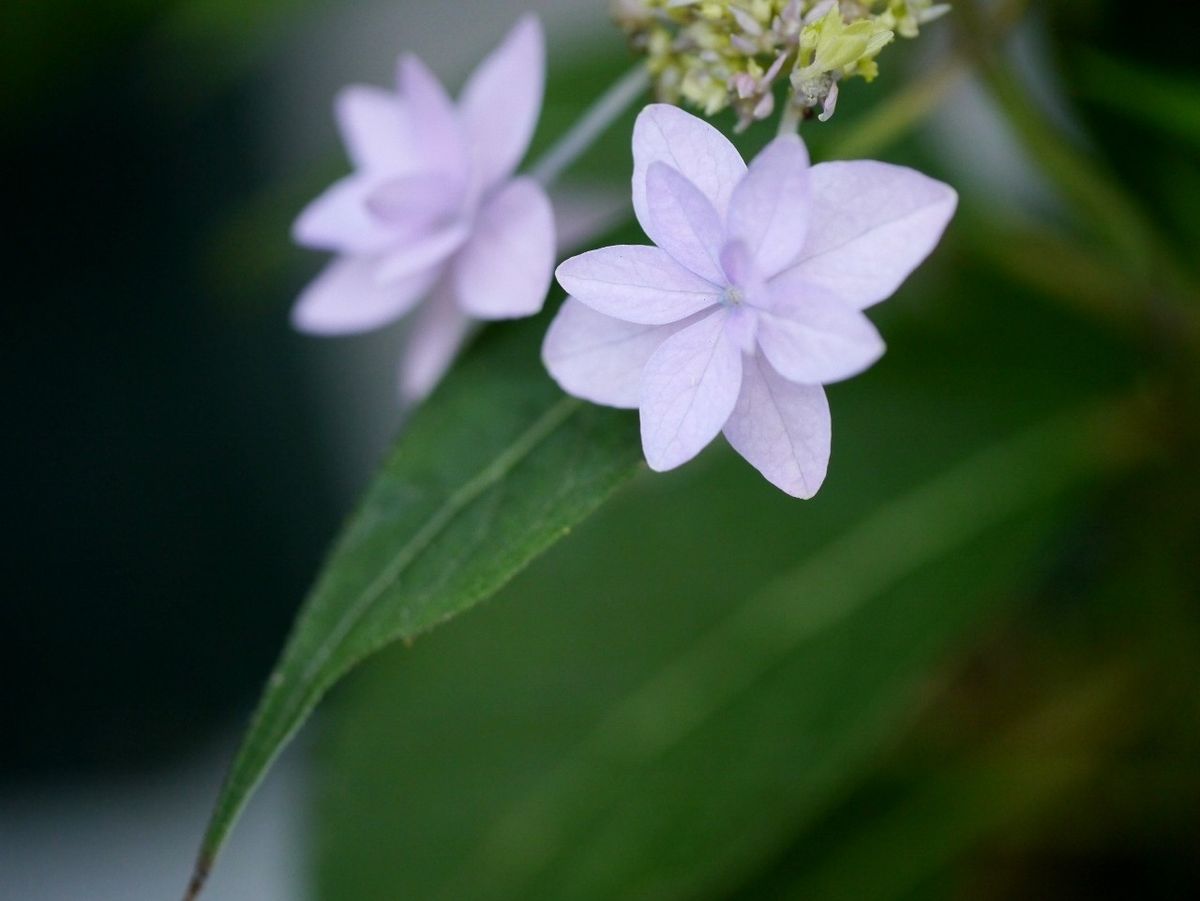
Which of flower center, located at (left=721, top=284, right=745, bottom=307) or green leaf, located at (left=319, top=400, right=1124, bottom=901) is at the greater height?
flower center, located at (left=721, top=284, right=745, bottom=307)

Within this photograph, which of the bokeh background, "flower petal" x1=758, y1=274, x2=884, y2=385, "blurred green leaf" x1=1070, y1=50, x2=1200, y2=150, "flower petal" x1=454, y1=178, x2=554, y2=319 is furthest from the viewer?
the bokeh background

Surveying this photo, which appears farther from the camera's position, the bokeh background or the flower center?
the bokeh background

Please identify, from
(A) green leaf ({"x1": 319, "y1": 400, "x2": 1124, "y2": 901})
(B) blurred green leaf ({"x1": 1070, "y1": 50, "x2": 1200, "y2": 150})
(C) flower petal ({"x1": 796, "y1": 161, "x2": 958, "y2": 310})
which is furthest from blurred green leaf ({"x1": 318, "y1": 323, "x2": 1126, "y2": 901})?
(C) flower petal ({"x1": 796, "y1": 161, "x2": 958, "y2": 310})

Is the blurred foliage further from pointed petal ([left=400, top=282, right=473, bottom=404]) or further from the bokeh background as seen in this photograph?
pointed petal ([left=400, top=282, right=473, bottom=404])

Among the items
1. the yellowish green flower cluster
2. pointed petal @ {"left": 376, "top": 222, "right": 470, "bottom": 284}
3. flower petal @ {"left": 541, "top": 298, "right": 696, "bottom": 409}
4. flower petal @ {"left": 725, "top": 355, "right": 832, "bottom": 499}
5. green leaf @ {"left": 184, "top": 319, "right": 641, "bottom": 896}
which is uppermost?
the yellowish green flower cluster

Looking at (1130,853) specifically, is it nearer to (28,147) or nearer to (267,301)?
(267,301)

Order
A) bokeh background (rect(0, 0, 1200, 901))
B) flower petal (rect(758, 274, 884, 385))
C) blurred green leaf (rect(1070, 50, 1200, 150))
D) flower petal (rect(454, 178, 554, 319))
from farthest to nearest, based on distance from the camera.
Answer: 1. bokeh background (rect(0, 0, 1200, 901))
2. blurred green leaf (rect(1070, 50, 1200, 150))
3. flower petal (rect(454, 178, 554, 319))
4. flower petal (rect(758, 274, 884, 385))

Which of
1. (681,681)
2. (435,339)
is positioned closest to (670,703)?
(681,681)

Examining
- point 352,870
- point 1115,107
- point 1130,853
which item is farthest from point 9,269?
point 1130,853
